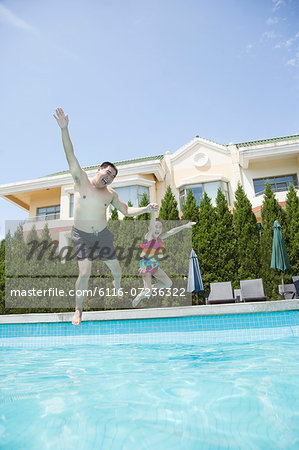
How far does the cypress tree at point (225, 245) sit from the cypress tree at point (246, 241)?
0.20 m

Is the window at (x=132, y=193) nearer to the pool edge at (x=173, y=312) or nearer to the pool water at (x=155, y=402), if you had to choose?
the pool edge at (x=173, y=312)

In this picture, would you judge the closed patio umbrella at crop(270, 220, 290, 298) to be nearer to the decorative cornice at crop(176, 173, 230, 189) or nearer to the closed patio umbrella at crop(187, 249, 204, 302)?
the closed patio umbrella at crop(187, 249, 204, 302)

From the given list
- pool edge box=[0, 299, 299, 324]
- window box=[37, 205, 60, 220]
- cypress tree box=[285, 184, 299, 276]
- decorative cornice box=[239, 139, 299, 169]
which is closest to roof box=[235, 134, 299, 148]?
decorative cornice box=[239, 139, 299, 169]

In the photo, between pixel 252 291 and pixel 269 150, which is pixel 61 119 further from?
pixel 269 150

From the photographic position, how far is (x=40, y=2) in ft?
17.6

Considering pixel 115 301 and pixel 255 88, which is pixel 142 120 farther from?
pixel 115 301

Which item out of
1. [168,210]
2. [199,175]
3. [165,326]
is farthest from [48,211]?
[165,326]

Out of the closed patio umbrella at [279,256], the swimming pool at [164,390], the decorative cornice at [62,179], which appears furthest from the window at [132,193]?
the swimming pool at [164,390]

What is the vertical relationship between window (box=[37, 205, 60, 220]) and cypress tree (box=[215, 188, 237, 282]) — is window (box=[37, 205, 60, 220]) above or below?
above

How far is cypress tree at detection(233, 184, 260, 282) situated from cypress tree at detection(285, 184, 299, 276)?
116cm

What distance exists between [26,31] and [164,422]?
7338 millimetres

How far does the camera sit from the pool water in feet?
6.29

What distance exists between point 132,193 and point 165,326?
1290 cm

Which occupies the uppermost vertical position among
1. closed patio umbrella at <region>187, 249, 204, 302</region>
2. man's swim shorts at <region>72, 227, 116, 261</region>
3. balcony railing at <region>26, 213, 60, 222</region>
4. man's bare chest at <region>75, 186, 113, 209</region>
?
balcony railing at <region>26, 213, 60, 222</region>
